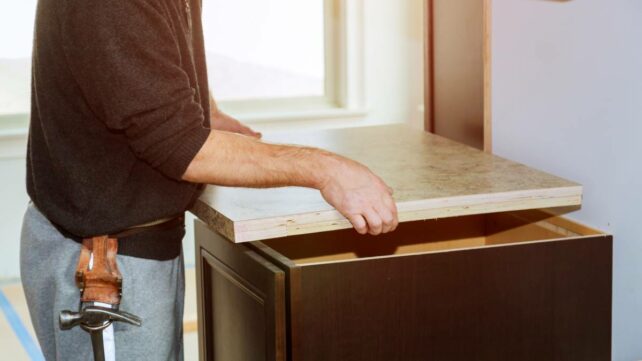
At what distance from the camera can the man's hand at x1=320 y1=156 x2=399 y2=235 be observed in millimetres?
1368

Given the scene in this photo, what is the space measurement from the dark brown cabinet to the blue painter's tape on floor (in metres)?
1.53

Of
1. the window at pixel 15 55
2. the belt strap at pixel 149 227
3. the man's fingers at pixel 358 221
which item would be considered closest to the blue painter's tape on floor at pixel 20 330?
the window at pixel 15 55

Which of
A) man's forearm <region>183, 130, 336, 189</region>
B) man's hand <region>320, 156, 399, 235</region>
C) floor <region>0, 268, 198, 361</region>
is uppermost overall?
man's forearm <region>183, 130, 336, 189</region>

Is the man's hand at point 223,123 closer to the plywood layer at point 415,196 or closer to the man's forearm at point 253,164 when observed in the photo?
the plywood layer at point 415,196

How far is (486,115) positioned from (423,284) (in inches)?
24.4

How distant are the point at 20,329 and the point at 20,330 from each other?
0.04ft

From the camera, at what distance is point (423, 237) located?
1.99 metres

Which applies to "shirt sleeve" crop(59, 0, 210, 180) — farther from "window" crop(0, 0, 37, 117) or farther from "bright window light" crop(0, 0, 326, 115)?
"bright window light" crop(0, 0, 326, 115)

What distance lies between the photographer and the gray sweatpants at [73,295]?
4.76 feet

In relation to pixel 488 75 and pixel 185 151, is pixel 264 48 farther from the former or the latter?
pixel 185 151

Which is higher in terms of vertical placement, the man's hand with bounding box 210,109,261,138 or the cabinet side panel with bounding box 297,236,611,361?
the man's hand with bounding box 210,109,261,138

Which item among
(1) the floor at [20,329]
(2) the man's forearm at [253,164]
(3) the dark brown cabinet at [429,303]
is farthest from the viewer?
(1) the floor at [20,329]

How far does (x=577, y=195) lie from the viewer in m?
1.60

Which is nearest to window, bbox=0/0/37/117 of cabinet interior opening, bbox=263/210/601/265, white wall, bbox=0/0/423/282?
white wall, bbox=0/0/423/282
